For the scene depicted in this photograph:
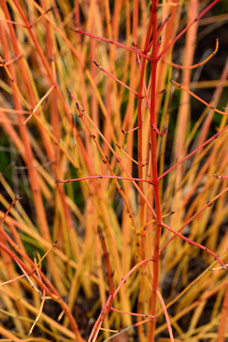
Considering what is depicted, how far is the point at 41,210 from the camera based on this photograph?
98cm

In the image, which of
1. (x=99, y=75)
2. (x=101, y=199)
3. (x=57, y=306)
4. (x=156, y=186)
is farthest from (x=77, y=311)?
(x=99, y=75)

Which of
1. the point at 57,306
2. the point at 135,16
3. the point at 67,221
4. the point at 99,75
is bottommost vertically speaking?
the point at 57,306

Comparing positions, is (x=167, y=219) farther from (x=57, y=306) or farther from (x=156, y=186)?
(x=156, y=186)

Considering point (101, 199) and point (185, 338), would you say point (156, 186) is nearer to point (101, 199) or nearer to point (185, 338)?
point (101, 199)

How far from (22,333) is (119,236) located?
32 cm

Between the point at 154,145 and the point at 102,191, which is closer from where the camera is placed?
the point at 154,145

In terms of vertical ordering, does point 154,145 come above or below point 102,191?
above

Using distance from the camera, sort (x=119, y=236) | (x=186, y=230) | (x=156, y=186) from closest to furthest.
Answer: (x=156, y=186)
(x=119, y=236)
(x=186, y=230)

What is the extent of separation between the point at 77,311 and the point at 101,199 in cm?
31

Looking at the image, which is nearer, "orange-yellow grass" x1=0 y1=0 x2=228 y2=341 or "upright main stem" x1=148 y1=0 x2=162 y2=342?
"upright main stem" x1=148 y1=0 x2=162 y2=342

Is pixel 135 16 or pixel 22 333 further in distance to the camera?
pixel 22 333

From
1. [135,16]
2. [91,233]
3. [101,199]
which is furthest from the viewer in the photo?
[91,233]

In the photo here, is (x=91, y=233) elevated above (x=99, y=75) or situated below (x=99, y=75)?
below

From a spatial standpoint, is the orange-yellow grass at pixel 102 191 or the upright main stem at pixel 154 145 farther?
the orange-yellow grass at pixel 102 191
